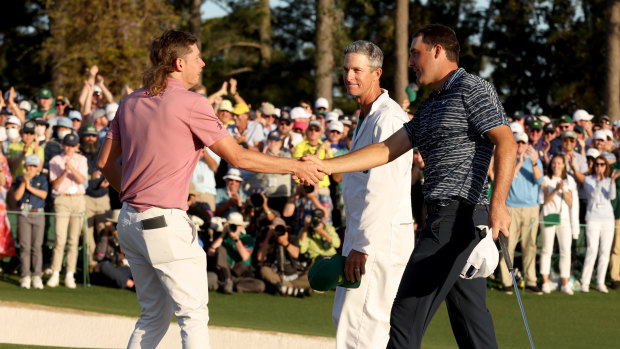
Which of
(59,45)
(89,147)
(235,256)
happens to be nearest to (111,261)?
(235,256)

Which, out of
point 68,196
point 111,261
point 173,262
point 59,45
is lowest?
point 111,261

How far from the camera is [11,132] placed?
1377cm

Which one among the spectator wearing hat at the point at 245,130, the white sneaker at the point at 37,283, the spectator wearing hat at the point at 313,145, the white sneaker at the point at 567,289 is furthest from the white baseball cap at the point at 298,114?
the white sneaker at the point at 37,283

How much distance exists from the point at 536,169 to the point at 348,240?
323 inches

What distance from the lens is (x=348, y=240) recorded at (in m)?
5.96

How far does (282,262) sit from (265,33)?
20.9 meters

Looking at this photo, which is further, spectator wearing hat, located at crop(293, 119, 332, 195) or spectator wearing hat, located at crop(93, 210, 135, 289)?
spectator wearing hat, located at crop(293, 119, 332, 195)

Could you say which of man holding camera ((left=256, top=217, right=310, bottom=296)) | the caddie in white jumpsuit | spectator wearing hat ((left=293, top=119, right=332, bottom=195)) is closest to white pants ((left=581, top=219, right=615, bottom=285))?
spectator wearing hat ((left=293, top=119, right=332, bottom=195))

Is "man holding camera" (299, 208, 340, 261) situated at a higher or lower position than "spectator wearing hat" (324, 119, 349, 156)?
lower

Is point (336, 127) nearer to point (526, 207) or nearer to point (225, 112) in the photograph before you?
point (225, 112)

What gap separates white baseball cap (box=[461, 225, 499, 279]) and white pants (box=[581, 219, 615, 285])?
30.2 feet

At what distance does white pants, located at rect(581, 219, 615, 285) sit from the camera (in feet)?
45.5

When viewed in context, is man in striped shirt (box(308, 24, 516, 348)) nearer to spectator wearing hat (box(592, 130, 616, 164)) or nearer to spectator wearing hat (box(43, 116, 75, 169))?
spectator wearing hat (box(43, 116, 75, 169))

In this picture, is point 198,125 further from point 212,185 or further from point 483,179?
point 212,185
